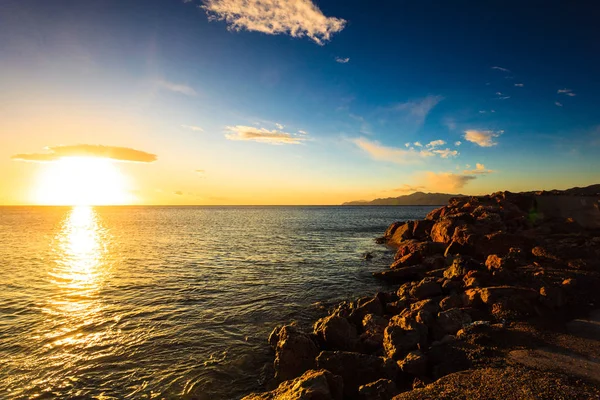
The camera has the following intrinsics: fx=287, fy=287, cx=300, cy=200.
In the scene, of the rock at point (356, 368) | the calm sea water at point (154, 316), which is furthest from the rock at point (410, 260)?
the rock at point (356, 368)

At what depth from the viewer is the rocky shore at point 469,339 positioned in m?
8.76

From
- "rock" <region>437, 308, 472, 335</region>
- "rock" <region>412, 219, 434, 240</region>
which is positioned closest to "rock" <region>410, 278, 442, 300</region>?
"rock" <region>437, 308, 472, 335</region>

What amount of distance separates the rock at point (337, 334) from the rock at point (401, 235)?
33338 millimetres

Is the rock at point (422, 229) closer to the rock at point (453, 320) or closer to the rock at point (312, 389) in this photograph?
the rock at point (453, 320)

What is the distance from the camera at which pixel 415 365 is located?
398 inches

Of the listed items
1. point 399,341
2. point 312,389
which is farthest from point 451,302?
point 312,389

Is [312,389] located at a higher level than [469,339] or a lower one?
higher

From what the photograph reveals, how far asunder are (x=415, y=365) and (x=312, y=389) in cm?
414

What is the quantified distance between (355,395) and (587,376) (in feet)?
23.5

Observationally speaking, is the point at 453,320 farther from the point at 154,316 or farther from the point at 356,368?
the point at 154,316

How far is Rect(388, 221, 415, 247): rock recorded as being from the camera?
4406 centimetres

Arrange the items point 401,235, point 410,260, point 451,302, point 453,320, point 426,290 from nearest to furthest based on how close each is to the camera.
→ point 453,320
point 451,302
point 426,290
point 410,260
point 401,235

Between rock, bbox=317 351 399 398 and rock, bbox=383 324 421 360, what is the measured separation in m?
0.84

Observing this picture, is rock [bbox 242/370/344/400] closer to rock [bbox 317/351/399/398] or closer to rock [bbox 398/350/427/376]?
rock [bbox 317/351/399/398]
